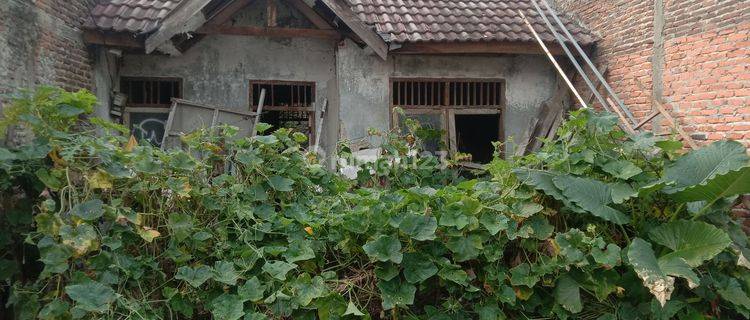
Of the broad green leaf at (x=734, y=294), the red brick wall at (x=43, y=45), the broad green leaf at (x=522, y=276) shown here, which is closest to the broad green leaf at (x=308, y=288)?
the broad green leaf at (x=522, y=276)

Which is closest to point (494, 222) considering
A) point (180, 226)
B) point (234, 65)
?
point (180, 226)

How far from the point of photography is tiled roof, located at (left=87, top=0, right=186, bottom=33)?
21.4 feet

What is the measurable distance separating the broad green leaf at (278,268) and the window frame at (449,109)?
465 cm

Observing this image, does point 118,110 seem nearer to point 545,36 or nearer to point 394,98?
point 394,98

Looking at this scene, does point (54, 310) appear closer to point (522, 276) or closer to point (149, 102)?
point (522, 276)

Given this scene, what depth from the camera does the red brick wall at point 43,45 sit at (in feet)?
16.4

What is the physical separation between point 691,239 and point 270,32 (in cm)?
557

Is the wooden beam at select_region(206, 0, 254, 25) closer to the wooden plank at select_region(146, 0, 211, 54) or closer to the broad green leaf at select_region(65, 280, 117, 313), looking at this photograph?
the wooden plank at select_region(146, 0, 211, 54)

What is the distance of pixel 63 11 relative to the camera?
6.14 meters

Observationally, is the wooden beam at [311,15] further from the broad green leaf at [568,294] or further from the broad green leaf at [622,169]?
the broad green leaf at [568,294]

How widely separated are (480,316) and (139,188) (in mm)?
2296

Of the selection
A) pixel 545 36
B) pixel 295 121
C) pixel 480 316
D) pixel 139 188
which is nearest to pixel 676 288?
pixel 480 316

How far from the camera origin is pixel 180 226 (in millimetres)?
A: 3463

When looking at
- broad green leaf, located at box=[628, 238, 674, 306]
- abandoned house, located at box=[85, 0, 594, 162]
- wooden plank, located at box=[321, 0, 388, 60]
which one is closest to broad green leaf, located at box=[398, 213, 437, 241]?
broad green leaf, located at box=[628, 238, 674, 306]
